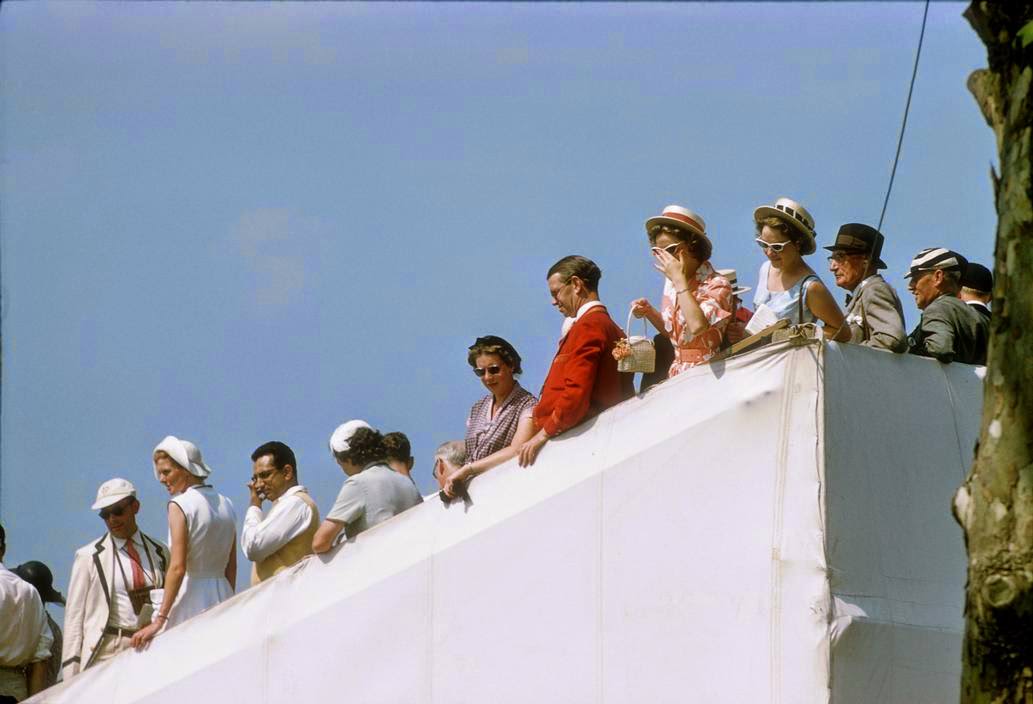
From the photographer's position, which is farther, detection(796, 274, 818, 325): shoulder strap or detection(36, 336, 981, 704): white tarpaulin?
detection(796, 274, 818, 325): shoulder strap

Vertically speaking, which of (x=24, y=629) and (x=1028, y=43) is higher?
(x=1028, y=43)

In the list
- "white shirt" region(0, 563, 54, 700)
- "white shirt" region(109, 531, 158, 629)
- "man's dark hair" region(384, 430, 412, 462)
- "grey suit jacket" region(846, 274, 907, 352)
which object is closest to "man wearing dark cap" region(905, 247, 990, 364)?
"grey suit jacket" region(846, 274, 907, 352)

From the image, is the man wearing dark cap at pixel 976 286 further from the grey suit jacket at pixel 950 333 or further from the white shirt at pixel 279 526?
the white shirt at pixel 279 526

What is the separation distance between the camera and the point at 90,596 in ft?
35.1

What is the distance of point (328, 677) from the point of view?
32.4ft

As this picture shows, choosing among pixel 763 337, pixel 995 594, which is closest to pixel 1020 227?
pixel 995 594

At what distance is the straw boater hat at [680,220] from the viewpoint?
28.6 ft

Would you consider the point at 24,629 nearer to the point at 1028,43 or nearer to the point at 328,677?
the point at 328,677

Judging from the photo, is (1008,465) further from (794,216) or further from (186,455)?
(186,455)

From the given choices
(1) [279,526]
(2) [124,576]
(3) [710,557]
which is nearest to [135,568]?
(2) [124,576]

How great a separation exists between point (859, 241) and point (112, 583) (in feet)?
16.7

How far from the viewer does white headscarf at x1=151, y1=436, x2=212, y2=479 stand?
34.4 feet

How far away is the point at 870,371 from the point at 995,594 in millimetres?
3537

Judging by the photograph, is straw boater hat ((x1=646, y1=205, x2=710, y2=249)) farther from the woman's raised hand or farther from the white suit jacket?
the white suit jacket
